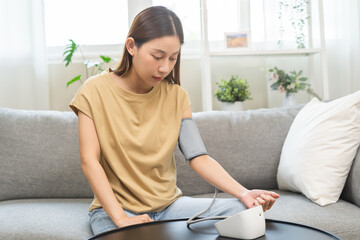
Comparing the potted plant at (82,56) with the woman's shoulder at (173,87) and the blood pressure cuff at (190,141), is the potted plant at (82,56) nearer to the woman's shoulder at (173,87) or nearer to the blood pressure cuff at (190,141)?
the woman's shoulder at (173,87)

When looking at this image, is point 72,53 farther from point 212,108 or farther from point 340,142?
point 340,142

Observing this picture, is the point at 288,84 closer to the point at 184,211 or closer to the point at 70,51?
the point at 70,51

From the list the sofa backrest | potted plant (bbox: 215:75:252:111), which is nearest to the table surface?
the sofa backrest

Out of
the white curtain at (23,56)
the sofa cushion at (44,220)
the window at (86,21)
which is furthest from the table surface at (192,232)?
the window at (86,21)

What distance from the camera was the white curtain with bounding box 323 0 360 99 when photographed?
283 cm

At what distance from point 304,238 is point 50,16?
2358mm

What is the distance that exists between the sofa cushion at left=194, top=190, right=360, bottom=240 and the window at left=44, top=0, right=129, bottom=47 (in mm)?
1651

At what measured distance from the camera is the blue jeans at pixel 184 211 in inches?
50.5

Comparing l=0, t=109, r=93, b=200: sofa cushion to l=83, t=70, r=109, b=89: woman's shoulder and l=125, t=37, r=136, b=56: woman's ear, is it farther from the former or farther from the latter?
l=125, t=37, r=136, b=56: woman's ear

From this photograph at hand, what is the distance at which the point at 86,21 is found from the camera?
115 inches

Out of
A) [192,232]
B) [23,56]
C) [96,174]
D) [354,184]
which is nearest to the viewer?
[192,232]

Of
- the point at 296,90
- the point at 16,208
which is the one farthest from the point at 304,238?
the point at 296,90

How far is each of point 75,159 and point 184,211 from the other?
2.48 ft

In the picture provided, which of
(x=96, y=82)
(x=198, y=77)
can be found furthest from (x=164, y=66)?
(x=198, y=77)
